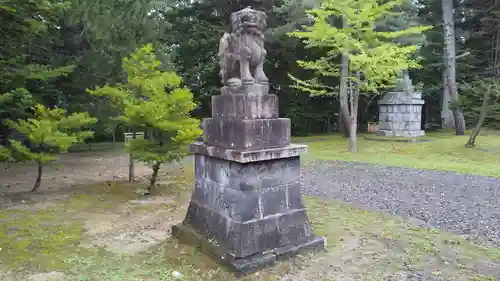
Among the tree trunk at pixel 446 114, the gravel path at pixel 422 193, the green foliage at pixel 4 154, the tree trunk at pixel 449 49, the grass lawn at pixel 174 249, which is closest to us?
the grass lawn at pixel 174 249

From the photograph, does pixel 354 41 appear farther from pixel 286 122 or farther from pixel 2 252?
pixel 2 252

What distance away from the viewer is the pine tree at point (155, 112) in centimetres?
731

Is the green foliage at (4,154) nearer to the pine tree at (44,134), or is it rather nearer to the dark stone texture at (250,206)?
the pine tree at (44,134)

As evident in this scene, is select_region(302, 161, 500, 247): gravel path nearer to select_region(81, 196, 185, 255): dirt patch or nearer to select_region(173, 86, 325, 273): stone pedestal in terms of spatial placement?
select_region(173, 86, 325, 273): stone pedestal

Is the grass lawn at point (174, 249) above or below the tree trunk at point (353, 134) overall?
below

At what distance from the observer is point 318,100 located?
2405 cm

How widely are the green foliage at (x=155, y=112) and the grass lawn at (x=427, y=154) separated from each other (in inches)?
268

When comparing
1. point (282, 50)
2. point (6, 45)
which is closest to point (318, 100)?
point (282, 50)

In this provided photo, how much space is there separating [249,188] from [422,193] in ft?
17.4

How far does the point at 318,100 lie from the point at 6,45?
18.6 meters

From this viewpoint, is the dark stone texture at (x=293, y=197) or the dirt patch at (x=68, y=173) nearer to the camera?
the dark stone texture at (x=293, y=197)

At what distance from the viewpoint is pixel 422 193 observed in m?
7.95

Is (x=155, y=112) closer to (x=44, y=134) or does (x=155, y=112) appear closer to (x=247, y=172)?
(x=44, y=134)

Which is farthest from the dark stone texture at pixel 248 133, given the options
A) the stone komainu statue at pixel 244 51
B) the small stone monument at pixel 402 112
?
the small stone monument at pixel 402 112
